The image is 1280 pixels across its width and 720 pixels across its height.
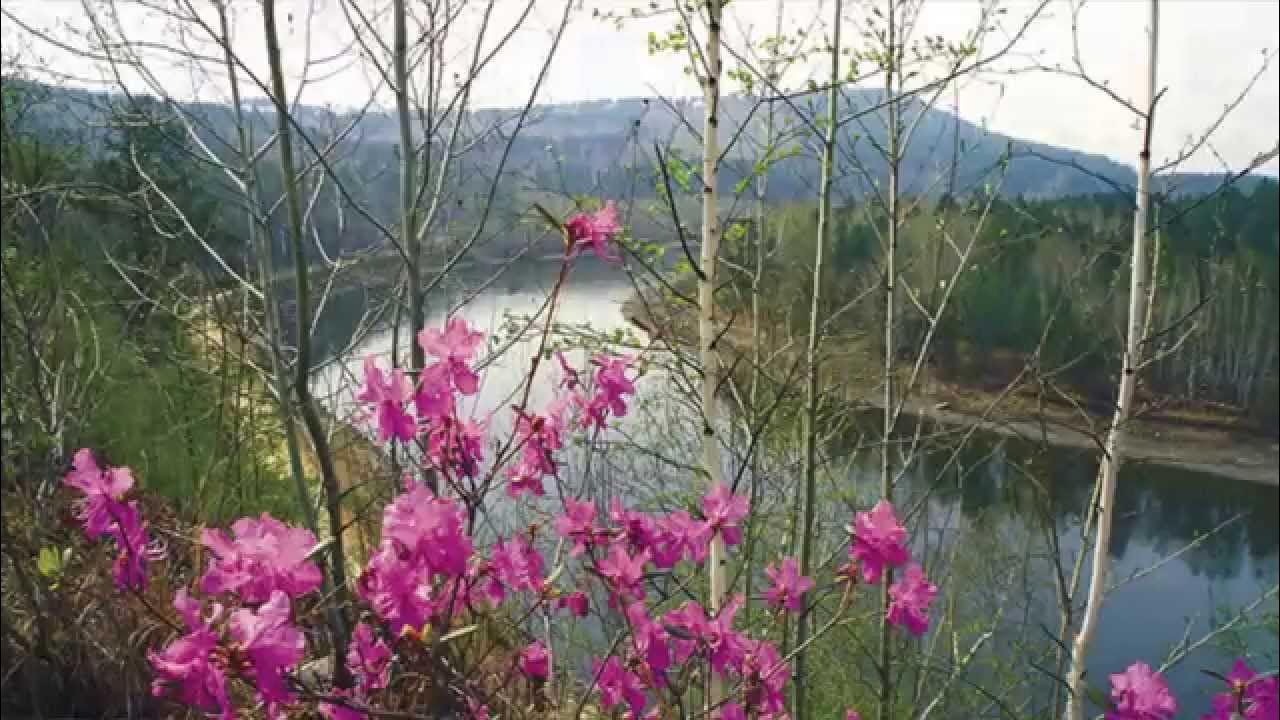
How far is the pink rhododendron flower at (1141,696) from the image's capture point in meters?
1.61

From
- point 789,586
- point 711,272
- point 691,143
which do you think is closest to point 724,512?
point 789,586

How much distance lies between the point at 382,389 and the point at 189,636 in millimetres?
448

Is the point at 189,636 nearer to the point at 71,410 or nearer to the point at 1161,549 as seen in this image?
the point at 71,410

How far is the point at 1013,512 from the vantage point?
4.52 meters

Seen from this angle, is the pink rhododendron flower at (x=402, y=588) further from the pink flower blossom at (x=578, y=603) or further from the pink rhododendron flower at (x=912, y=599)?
the pink rhododendron flower at (x=912, y=599)

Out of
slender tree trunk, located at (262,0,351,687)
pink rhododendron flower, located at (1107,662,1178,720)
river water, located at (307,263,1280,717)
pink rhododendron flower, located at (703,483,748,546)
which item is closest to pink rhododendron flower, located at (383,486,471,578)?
pink rhododendron flower, located at (703,483,748,546)

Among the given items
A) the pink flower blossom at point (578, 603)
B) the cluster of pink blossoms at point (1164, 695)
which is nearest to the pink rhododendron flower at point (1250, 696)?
the cluster of pink blossoms at point (1164, 695)

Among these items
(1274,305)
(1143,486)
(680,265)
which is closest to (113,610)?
(680,265)

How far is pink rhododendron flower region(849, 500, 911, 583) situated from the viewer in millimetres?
1621

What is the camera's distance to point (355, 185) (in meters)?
3.39

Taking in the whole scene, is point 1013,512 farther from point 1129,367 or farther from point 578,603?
point 578,603

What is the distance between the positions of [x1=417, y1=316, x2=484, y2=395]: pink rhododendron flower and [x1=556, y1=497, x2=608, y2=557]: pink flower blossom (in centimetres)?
28

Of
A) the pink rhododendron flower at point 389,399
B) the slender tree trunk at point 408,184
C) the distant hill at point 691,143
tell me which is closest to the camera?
the pink rhododendron flower at point 389,399

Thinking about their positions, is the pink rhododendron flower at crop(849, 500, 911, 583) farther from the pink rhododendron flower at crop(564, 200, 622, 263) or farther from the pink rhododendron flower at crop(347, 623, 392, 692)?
the pink rhododendron flower at crop(347, 623, 392, 692)
